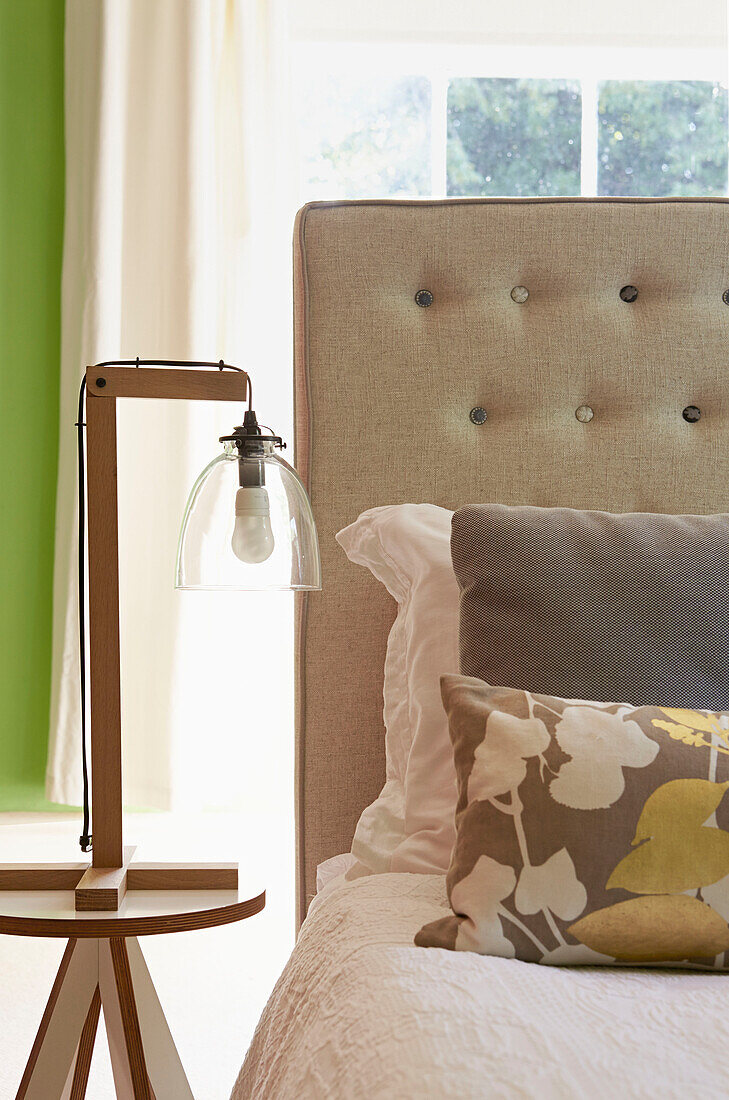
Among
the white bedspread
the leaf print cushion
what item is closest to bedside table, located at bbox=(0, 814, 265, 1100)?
the white bedspread

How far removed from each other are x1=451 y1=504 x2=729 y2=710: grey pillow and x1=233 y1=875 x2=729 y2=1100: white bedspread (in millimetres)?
295

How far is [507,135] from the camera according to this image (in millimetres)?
2736

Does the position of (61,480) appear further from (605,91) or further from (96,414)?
(605,91)

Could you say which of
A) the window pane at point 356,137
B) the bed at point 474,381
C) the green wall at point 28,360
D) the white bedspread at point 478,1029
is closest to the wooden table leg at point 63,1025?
the white bedspread at point 478,1029

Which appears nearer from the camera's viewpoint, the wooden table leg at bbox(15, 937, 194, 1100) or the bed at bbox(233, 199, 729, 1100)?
the wooden table leg at bbox(15, 937, 194, 1100)

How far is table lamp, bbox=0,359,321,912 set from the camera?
0.98m

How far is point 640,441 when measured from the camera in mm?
1477

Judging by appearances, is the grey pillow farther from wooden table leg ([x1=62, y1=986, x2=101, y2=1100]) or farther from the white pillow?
wooden table leg ([x1=62, y1=986, x2=101, y2=1100])

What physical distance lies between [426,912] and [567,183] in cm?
234

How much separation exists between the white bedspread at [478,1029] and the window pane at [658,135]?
242cm

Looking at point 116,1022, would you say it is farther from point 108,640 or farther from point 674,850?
point 674,850

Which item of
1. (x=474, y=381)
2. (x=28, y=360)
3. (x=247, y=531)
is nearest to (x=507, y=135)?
(x=28, y=360)

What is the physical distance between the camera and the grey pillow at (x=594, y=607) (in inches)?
40.9

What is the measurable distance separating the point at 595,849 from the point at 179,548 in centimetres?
50
